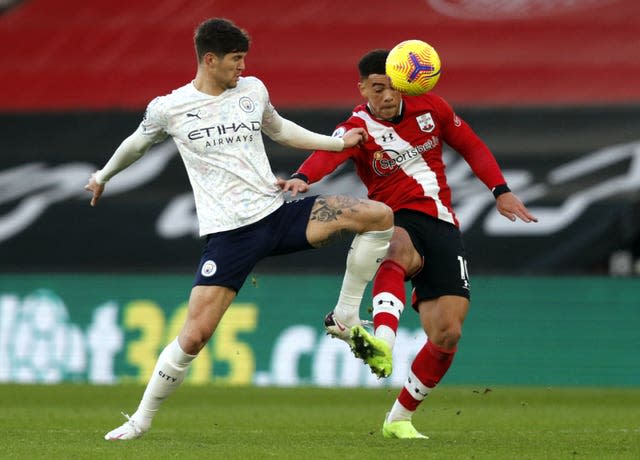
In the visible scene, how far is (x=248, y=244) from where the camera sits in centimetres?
796

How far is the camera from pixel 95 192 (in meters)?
8.23

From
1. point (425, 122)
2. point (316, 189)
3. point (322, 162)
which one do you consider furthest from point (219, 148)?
point (316, 189)

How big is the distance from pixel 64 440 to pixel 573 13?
34.0 feet

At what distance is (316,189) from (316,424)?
6.37 meters

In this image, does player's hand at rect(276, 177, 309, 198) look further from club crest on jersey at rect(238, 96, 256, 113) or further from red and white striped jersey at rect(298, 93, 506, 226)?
red and white striped jersey at rect(298, 93, 506, 226)

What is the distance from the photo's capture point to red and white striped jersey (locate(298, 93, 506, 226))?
8797 millimetres

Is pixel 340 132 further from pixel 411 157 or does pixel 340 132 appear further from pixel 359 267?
pixel 359 267

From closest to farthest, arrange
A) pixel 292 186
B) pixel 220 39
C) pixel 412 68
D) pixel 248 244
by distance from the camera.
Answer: pixel 220 39
pixel 248 244
pixel 292 186
pixel 412 68

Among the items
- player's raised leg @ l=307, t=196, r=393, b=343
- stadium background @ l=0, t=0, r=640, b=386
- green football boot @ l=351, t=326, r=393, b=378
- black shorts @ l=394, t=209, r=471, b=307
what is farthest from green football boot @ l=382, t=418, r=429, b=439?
stadium background @ l=0, t=0, r=640, b=386

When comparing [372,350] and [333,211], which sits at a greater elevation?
[333,211]

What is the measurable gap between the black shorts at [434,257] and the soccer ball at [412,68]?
2.71ft

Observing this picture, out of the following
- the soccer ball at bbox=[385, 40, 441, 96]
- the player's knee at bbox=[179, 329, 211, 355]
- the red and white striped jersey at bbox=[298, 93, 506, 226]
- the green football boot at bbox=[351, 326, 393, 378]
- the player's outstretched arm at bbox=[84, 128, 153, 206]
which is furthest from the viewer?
the red and white striped jersey at bbox=[298, 93, 506, 226]

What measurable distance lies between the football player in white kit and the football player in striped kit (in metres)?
0.52

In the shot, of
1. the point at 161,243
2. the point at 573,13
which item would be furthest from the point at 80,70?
the point at 573,13
